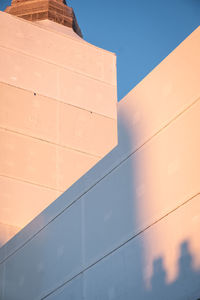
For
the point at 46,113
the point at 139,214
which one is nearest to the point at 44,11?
the point at 46,113

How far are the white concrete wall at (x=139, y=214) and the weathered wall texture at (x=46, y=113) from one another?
189 inches

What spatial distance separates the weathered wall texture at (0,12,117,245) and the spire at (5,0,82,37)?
7.06ft

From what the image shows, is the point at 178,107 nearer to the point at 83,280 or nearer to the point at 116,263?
the point at 116,263

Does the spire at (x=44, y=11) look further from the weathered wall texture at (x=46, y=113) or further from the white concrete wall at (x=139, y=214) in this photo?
the white concrete wall at (x=139, y=214)

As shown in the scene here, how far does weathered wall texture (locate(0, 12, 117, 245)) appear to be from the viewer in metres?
19.1

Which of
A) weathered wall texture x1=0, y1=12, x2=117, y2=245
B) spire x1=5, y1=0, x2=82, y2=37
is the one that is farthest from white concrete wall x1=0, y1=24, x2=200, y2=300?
spire x1=5, y1=0, x2=82, y2=37

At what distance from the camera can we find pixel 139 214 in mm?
11078

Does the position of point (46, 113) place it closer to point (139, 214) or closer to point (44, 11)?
point (44, 11)

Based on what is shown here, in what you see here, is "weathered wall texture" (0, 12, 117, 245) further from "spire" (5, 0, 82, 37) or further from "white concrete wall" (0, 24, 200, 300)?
"white concrete wall" (0, 24, 200, 300)

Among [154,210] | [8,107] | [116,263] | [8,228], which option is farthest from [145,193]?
[8,107]

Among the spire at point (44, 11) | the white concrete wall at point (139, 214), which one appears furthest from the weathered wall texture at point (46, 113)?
the white concrete wall at point (139, 214)

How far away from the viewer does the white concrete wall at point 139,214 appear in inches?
391

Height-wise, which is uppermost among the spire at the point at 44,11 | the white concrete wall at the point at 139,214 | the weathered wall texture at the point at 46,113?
the spire at the point at 44,11

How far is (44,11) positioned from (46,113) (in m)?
6.82
